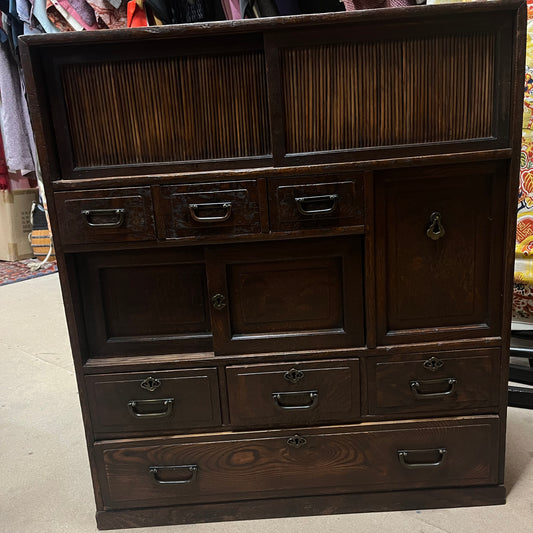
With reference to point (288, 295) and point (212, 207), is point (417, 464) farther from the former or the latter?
point (212, 207)

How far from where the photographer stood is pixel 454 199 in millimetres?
1152

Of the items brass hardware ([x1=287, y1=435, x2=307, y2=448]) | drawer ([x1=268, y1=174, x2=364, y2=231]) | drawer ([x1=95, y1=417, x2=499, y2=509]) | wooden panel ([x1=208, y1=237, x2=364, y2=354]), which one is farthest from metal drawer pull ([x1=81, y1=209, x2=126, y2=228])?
brass hardware ([x1=287, y1=435, x2=307, y2=448])

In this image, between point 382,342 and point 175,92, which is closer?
point 175,92

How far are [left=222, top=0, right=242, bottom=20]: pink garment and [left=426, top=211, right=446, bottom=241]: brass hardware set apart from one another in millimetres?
1218

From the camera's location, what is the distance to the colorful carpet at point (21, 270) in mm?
3854

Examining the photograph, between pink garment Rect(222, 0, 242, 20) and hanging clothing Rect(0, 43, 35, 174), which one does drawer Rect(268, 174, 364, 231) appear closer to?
pink garment Rect(222, 0, 242, 20)

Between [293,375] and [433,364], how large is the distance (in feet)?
1.11

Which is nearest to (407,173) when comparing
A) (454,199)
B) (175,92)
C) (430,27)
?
(454,199)

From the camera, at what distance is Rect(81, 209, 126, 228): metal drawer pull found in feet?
3.68

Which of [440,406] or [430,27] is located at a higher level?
[430,27]

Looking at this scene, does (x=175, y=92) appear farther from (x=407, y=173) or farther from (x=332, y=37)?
(x=407, y=173)

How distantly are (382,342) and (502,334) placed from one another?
283mm

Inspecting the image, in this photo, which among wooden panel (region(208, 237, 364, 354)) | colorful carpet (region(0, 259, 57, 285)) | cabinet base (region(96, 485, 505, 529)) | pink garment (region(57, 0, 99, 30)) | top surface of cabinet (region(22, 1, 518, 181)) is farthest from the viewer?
colorful carpet (region(0, 259, 57, 285))

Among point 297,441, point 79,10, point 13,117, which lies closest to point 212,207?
point 297,441
